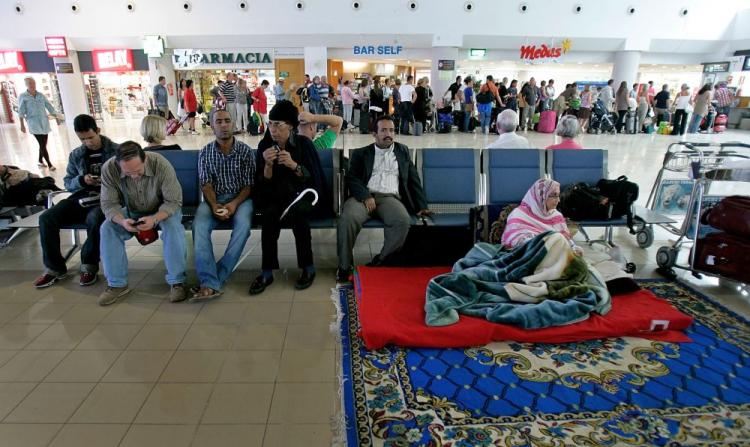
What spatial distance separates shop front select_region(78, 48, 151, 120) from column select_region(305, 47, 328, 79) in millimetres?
6437

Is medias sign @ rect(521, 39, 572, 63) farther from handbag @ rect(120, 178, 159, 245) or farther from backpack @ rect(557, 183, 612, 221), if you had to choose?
handbag @ rect(120, 178, 159, 245)

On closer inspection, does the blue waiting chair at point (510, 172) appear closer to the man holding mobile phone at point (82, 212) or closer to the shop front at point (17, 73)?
the man holding mobile phone at point (82, 212)

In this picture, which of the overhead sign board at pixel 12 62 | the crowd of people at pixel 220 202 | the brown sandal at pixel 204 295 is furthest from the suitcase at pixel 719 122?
the overhead sign board at pixel 12 62

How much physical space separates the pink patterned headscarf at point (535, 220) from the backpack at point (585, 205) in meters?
0.56

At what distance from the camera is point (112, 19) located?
645 inches

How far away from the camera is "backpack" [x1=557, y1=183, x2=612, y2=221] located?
3902 millimetres

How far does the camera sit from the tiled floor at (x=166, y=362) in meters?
2.12

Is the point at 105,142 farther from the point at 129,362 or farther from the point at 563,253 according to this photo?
the point at 563,253

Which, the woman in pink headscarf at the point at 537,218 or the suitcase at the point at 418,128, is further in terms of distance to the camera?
the suitcase at the point at 418,128

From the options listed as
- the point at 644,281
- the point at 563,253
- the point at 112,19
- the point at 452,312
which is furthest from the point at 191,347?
the point at 112,19

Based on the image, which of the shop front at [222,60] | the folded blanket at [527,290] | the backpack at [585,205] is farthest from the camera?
the shop front at [222,60]

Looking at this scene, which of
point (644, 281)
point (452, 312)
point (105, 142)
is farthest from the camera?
point (105, 142)

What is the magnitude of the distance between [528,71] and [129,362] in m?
23.9

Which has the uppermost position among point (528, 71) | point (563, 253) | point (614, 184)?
point (528, 71)
